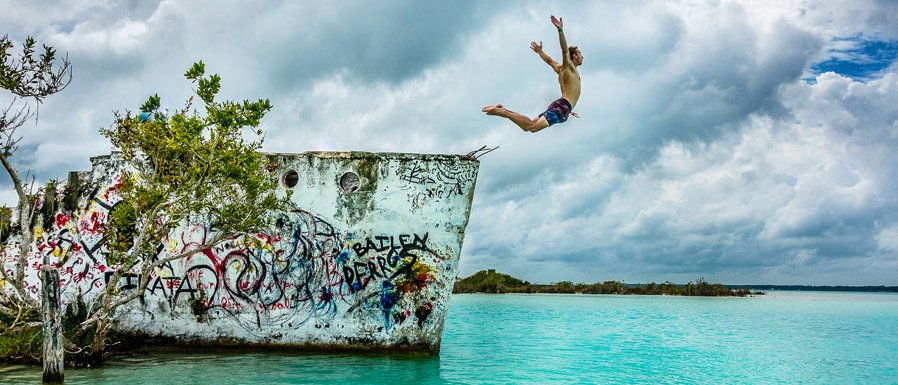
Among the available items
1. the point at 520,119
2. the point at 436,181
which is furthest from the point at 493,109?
the point at 436,181

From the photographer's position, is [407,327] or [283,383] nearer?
[283,383]

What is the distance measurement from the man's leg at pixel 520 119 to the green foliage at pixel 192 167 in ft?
13.8

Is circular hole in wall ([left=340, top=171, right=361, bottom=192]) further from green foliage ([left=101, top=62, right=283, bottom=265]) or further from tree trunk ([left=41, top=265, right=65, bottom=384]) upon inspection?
tree trunk ([left=41, top=265, right=65, bottom=384])

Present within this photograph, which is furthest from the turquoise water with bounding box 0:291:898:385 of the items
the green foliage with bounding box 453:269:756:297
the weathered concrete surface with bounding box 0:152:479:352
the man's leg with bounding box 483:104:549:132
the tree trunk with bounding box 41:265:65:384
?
the green foliage with bounding box 453:269:756:297

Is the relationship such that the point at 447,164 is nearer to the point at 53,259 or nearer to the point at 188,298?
the point at 188,298

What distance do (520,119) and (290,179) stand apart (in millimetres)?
6079

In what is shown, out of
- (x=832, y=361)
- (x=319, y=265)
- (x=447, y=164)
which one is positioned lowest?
(x=832, y=361)

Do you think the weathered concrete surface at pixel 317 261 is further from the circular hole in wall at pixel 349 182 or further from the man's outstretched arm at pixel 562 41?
the man's outstretched arm at pixel 562 41

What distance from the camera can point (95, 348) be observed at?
10969 mm

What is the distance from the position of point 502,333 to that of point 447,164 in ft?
34.4

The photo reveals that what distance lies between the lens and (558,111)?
837cm

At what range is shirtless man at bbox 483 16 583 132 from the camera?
8.16m

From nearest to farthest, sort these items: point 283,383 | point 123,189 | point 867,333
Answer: point 283,383, point 123,189, point 867,333

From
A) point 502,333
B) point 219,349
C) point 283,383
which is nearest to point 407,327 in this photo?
point 283,383
